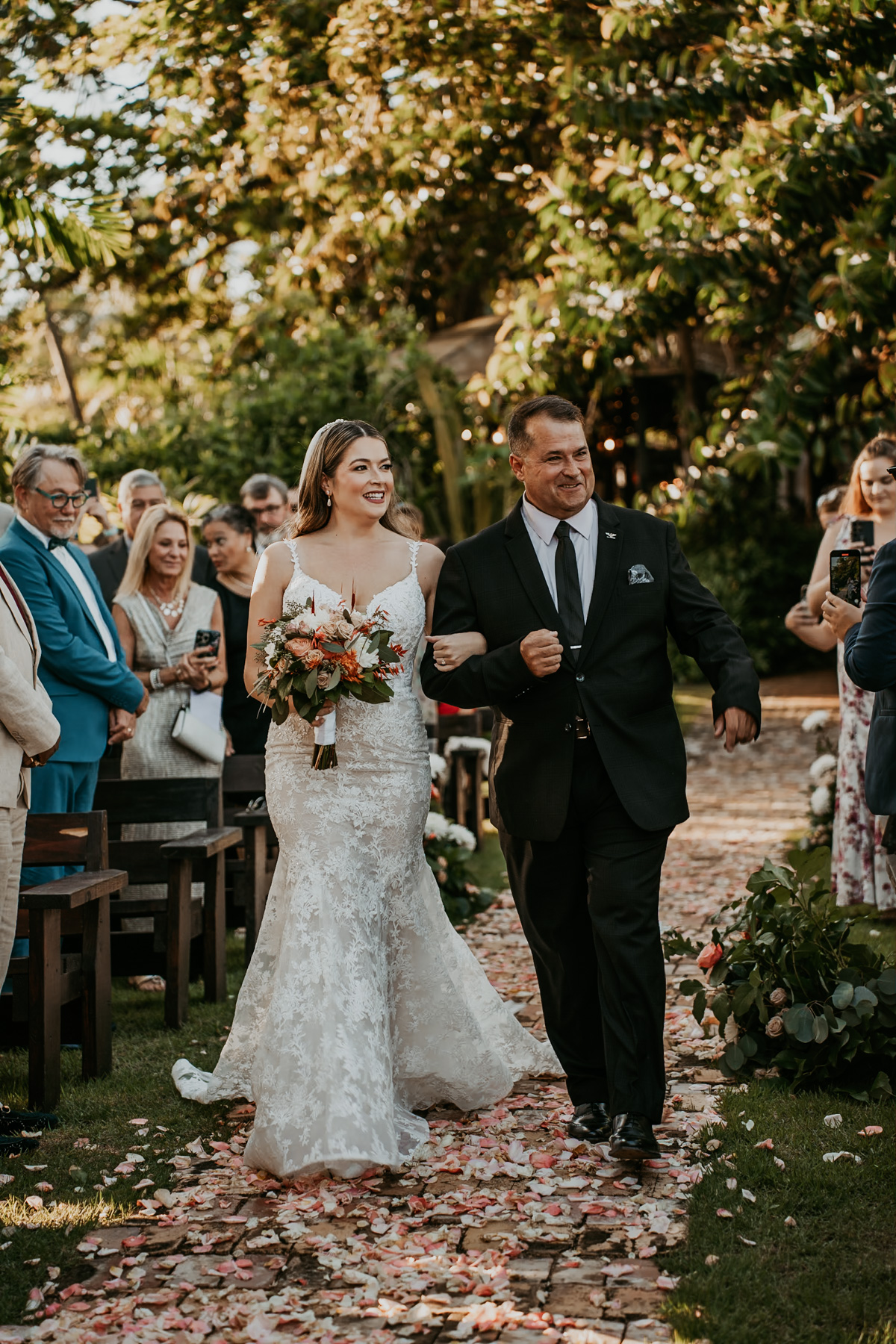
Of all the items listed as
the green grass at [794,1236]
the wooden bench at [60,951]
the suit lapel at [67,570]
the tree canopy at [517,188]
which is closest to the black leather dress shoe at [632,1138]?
the green grass at [794,1236]

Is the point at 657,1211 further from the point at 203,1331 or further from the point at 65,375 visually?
the point at 65,375

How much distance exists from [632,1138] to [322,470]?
2.44 metres

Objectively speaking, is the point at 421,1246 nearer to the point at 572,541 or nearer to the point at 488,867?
the point at 572,541

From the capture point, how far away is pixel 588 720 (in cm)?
425

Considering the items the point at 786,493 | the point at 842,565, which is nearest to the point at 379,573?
the point at 842,565

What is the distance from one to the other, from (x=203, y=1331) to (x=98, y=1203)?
35.9 inches

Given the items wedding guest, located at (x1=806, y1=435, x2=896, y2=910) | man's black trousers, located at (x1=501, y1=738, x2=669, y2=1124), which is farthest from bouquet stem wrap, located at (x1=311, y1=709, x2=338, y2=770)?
wedding guest, located at (x1=806, y1=435, x2=896, y2=910)

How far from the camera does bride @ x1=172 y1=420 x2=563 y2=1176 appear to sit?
14.2ft

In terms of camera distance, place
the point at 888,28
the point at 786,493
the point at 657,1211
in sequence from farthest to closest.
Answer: the point at 786,493, the point at 888,28, the point at 657,1211

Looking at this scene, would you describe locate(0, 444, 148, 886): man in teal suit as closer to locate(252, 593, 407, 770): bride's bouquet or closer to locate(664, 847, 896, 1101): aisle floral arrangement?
locate(252, 593, 407, 770): bride's bouquet

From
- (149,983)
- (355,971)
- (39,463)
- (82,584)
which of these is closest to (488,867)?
(149,983)

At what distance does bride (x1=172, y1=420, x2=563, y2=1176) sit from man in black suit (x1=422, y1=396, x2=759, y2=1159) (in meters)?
0.26

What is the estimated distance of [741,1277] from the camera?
3.36 metres

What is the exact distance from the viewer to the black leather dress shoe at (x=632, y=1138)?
13.3 feet
